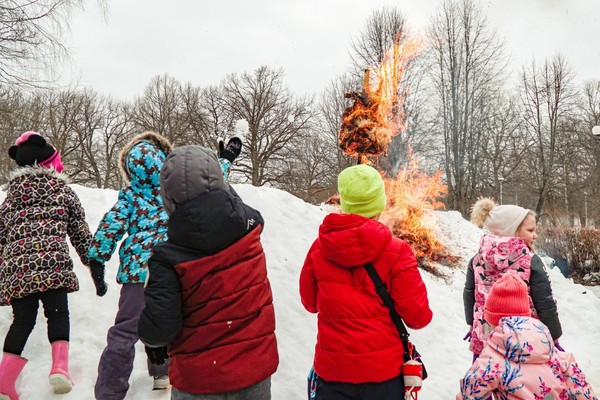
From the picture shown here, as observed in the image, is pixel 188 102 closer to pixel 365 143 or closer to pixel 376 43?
pixel 376 43

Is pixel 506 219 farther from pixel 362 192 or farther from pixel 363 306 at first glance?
pixel 363 306

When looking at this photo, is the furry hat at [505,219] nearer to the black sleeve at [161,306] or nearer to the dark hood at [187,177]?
the dark hood at [187,177]

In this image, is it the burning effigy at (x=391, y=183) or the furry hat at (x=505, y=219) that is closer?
the furry hat at (x=505, y=219)

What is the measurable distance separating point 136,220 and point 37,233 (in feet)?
2.48

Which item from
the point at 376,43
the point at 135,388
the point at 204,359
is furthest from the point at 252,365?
the point at 376,43

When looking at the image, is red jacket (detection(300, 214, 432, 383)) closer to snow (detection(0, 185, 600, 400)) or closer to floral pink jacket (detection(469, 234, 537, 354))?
floral pink jacket (detection(469, 234, 537, 354))

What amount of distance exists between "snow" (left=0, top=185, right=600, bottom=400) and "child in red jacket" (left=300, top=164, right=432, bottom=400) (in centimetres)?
167

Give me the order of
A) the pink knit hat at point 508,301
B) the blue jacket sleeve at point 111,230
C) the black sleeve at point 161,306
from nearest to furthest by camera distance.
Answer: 1. the black sleeve at point 161,306
2. the pink knit hat at point 508,301
3. the blue jacket sleeve at point 111,230

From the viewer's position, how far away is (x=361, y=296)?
2.28 meters

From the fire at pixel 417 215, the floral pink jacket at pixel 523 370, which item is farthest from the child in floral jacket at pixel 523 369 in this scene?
the fire at pixel 417 215

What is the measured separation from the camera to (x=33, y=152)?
3289 mm

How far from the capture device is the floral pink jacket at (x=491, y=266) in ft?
10.5

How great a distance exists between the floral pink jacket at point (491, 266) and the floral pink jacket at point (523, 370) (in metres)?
0.86

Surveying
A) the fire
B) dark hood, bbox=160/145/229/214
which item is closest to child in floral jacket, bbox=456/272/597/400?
dark hood, bbox=160/145/229/214
